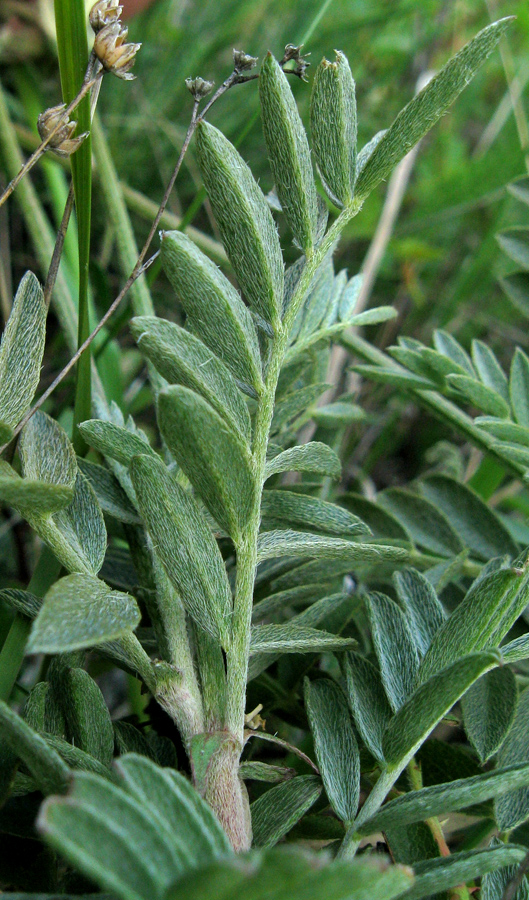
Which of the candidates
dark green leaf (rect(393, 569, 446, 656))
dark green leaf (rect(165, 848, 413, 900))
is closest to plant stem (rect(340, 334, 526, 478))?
dark green leaf (rect(393, 569, 446, 656))

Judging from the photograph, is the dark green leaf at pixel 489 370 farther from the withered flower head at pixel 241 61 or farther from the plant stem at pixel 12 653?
the plant stem at pixel 12 653

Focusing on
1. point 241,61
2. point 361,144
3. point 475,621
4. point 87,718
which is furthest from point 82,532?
point 361,144

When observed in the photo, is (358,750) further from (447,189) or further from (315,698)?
(447,189)

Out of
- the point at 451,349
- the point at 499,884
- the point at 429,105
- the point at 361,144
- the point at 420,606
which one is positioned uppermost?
the point at 361,144

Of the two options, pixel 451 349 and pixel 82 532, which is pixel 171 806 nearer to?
pixel 82 532

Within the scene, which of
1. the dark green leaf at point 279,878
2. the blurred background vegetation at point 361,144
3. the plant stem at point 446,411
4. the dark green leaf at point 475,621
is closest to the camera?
the dark green leaf at point 279,878

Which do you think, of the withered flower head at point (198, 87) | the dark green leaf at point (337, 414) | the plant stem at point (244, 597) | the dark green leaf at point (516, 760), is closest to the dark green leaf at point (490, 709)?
the dark green leaf at point (516, 760)

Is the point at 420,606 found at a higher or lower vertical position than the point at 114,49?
lower
